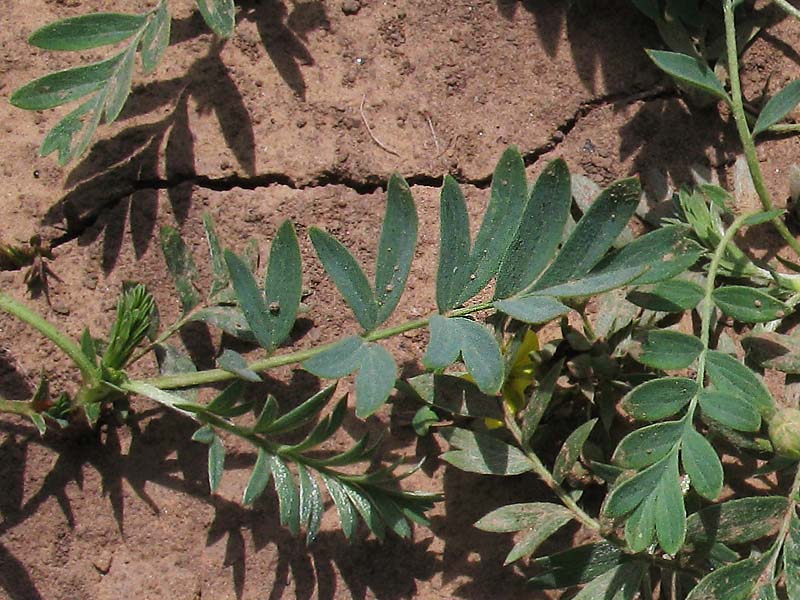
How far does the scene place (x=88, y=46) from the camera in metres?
2.29

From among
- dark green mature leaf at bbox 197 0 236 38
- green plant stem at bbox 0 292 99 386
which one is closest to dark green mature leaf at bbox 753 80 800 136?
dark green mature leaf at bbox 197 0 236 38

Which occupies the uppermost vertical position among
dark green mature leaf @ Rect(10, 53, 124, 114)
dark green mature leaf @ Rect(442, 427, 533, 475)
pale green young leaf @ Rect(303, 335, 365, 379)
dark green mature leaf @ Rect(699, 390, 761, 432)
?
dark green mature leaf @ Rect(10, 53, 124, 114)

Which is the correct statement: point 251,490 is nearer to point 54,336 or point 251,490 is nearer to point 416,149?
point 54,336

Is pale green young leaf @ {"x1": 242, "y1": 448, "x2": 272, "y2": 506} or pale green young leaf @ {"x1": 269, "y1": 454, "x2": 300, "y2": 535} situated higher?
pale green young leaf @ {"x1": 242, "y1": 448, "x2": 272, "y2": 506}

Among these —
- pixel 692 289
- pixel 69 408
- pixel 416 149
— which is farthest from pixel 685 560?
pixel 69 408

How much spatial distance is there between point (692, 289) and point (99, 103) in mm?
1434

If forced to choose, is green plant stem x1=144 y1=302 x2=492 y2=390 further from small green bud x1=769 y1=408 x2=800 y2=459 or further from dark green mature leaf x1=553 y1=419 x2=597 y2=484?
small green bud x1=769 y1=408 x2=800 y2=459

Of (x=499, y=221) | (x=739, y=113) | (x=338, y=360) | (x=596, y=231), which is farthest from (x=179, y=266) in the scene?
(x=739, y=113)

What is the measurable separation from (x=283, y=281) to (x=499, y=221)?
0.46 m

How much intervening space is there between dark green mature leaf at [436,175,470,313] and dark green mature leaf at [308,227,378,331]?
143 mm

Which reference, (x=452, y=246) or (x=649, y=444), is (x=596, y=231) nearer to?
(x=452, y=246)

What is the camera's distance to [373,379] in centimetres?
185

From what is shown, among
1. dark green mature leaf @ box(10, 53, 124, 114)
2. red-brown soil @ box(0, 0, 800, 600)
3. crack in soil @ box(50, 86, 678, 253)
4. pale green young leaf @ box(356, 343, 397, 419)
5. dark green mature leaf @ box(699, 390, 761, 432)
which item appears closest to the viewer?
pale green young leaf @ box(356, 343, 397, 419)

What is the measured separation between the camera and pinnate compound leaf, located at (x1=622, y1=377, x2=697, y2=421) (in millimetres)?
2072
